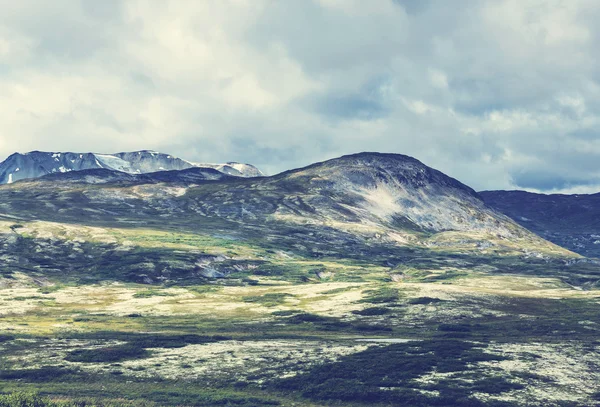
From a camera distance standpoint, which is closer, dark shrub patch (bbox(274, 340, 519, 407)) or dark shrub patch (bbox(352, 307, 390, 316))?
dark shrub patch (bbox(274, 340, 519, 407))

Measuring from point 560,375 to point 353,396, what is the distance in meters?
32.9

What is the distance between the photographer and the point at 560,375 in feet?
322

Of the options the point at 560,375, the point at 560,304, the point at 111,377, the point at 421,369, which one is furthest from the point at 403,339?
the point at 560,304

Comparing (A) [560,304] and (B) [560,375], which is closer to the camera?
(B) [560,375]

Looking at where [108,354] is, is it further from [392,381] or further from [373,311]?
[373,311]

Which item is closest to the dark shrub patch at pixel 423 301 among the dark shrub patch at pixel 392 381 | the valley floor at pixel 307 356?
the valley floor at pixel 307 356

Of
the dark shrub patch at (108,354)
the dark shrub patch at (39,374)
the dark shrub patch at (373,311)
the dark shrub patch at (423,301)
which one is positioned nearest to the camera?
the dark shrub patch at (39,374)

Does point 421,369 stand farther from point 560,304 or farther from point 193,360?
point 560,304

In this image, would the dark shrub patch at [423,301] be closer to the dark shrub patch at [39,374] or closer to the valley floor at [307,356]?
the valley floor at [307,356]

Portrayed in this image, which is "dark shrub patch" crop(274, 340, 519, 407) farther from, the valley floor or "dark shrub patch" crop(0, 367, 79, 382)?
"dark shrub patch" crop(0, 367, 79, 382)

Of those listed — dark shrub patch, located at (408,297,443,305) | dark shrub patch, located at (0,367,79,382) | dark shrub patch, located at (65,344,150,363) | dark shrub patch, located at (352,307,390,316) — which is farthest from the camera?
dark shrub patch, located at (408,297,443,305)

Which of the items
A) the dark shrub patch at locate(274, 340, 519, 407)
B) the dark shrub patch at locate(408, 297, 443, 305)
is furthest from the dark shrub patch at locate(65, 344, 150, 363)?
the dark shrub patch at locate(408, 297, 443, 305)

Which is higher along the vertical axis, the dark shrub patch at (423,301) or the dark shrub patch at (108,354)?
the dark shrub patch at (423,301)

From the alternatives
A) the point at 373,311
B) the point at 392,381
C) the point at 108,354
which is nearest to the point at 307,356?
the point at 392,381
